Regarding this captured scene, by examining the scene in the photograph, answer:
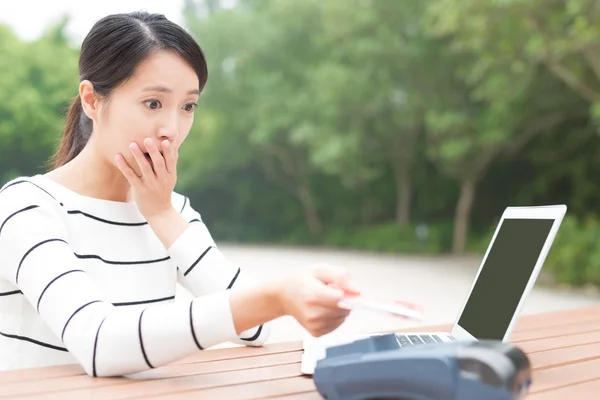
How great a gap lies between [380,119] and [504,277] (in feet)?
42.2

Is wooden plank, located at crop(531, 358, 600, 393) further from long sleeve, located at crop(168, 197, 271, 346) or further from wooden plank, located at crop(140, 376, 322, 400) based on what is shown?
long sleeve, located at crop(168, 197, 271, 346)

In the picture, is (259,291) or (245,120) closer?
(259,291)

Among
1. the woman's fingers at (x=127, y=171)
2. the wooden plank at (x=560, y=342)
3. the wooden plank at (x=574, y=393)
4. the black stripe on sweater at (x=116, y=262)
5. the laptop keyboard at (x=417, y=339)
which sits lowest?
the wooden plank at (x=574, y=393)

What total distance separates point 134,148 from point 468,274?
32.3 ft

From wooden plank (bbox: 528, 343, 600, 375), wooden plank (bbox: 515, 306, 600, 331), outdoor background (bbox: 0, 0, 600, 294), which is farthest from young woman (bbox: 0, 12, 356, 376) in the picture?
outdoor background (bbox: 0, 0, 600, 294)

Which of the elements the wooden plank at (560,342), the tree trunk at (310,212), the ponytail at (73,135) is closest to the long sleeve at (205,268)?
the ponytail at (73,135)

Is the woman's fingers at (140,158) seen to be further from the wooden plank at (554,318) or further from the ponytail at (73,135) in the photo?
the wooden plank at (554,318)

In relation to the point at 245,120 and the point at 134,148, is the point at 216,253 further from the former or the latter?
the point at 245,120

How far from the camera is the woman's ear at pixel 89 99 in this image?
137 centimetres

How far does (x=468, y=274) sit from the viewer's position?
10.6 meters

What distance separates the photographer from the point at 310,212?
17.8m

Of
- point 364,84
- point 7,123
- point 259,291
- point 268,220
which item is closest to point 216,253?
point 259,291

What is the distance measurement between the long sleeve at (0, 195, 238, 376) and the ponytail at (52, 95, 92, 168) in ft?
1.21

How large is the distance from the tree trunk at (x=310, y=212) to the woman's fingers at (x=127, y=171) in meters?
16.2
